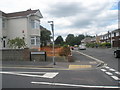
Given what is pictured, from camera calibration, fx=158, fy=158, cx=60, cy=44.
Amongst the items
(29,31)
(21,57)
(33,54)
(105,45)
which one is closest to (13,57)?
(21,57)

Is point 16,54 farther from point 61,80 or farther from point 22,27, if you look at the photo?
point 22,27

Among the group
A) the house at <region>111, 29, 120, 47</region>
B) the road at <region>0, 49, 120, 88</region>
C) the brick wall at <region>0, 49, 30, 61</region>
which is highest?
the house at <region>111, 29, 120, 47</region>

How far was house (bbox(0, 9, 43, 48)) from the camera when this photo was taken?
28.6 metres

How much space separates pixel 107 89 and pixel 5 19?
26579 millimetres

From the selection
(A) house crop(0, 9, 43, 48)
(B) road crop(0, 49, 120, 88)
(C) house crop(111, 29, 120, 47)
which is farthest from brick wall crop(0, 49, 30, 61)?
(C) house crop(111, 29, 120, 47)

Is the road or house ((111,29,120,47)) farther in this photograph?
house ((111,29,120,47))

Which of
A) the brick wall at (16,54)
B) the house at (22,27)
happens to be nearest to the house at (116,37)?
the house at (22,27)

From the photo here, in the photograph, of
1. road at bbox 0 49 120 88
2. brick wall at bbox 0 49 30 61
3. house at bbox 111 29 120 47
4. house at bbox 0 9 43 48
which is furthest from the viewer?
house at bbox 111 29 120 47

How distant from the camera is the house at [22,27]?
28.6m

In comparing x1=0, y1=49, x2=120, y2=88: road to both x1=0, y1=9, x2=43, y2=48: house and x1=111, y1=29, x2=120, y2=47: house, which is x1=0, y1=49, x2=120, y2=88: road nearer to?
x1=0, y1=9, x2=43, y2=48: house

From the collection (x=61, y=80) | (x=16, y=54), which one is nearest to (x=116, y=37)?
(x=16, y=54)

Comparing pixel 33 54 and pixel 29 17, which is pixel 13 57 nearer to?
pixel 33 54

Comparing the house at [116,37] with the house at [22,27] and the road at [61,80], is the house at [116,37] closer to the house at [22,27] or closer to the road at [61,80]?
the house at [22,27]

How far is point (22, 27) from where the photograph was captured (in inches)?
1142
